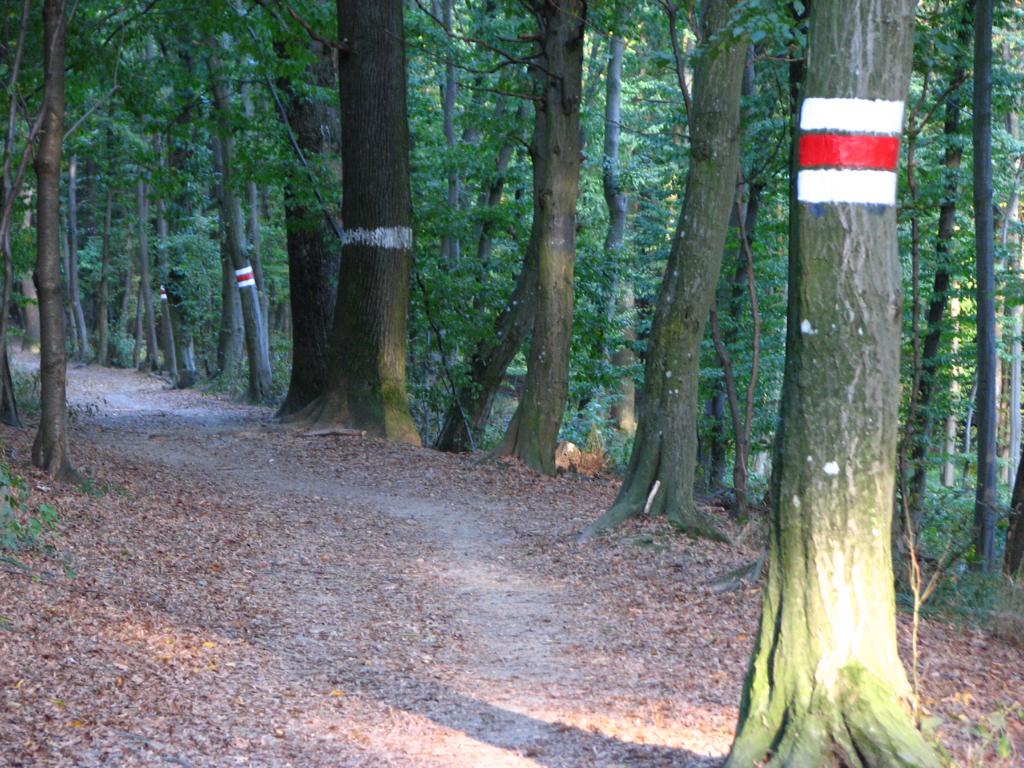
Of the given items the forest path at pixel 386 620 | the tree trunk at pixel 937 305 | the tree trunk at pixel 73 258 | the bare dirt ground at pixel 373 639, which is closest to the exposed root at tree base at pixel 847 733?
the bare dirt ground at pixel 373 639

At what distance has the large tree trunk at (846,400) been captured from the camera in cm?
386

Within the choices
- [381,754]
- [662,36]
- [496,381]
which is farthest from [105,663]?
[662,36]

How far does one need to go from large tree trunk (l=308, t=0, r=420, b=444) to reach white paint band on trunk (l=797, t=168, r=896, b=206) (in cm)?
1138

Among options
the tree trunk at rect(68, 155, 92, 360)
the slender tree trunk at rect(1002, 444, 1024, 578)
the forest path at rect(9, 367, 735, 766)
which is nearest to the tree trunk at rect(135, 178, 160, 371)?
the tree trunk at rect(68, 155, 92, 360)

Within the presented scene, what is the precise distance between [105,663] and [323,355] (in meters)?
11.6

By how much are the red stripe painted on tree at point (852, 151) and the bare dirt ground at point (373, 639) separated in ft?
7.53

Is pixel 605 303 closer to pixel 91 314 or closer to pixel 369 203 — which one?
pixel 369 203

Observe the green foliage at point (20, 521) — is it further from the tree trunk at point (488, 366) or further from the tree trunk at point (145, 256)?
the tree trunk at point (145, 256)

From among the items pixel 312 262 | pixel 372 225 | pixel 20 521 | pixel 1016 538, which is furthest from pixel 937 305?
pixel 20 521

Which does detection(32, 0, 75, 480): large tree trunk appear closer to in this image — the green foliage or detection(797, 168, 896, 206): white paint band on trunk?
the green foliage

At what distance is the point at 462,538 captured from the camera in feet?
33.6

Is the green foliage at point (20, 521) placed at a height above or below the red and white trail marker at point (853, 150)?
below

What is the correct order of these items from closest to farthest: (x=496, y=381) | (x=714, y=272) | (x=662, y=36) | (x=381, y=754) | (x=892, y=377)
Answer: (x=892, y=377), (x=381, y=754), (x=714, y=272), (x=496, y=381), (x=662, y=36)

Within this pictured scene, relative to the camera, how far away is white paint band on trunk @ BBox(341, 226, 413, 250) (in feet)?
48.7
